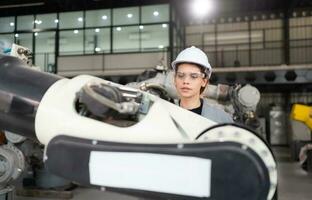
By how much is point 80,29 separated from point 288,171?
40.5ft

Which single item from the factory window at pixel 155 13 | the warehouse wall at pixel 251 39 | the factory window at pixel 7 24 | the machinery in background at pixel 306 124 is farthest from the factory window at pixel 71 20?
the machinery in background at pixel 306 124

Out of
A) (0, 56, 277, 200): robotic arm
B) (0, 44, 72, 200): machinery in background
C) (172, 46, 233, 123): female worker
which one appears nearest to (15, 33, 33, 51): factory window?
(0, 44, 72, 200): machinery in background

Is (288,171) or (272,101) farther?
(272,101)

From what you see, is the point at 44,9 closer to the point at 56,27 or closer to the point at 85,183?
the point at 56,27

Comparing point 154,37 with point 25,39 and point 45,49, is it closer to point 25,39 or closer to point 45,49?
point 45,49

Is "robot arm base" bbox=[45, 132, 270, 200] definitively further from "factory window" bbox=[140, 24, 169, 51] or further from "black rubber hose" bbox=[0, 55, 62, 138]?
"factory window" bbox=[140, 24, 169, 51]

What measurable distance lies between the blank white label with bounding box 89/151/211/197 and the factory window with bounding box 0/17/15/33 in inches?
826

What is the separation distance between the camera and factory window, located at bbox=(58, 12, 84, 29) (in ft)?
64.7

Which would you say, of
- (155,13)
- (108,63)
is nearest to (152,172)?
(108,63)

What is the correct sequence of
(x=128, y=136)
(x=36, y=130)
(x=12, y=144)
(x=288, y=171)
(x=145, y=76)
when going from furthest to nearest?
1. (x=288, y=171)
2. (x=145, y=76)
3. (x=12, y=144)
4. (x=36, y=130)
5. (x=128, y=136)

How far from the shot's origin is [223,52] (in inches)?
853

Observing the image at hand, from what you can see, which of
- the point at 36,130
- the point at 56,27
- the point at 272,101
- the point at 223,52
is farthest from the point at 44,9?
the point at 36,130

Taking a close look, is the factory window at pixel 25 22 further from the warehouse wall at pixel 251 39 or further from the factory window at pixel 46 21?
the warehouse wall at pixel 251 39

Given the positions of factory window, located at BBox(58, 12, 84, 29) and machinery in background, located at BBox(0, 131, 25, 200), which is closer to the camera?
machinery in background, located at BBox(0, 131, 25, 200)
